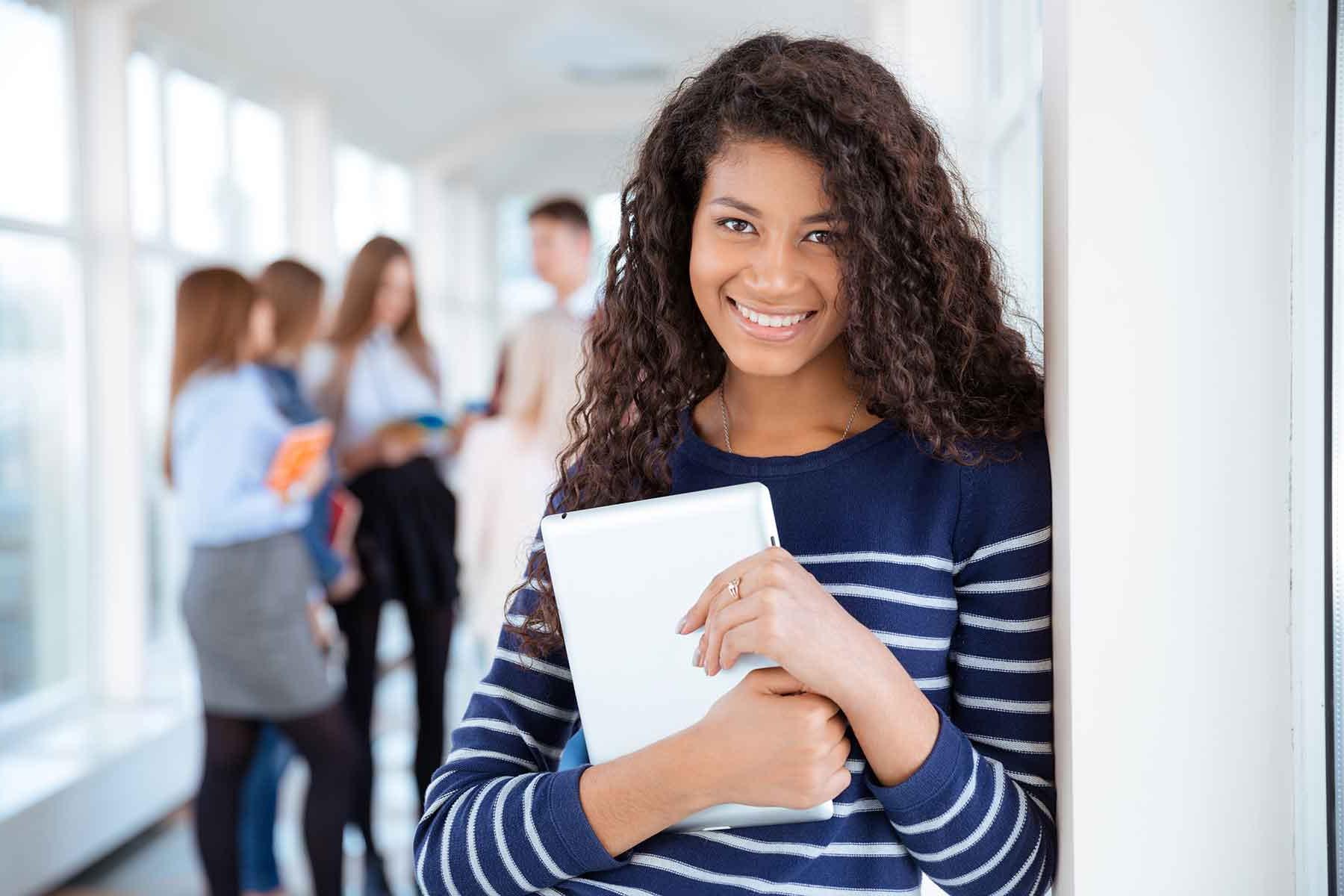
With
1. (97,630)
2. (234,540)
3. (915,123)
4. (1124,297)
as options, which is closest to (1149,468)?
(1124,297)

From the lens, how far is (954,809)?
3.00 feet

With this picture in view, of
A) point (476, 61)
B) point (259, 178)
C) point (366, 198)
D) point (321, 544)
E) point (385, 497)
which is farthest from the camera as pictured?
point (476, 61)

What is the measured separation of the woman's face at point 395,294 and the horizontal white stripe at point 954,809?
2.78 m

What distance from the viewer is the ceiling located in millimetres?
5273

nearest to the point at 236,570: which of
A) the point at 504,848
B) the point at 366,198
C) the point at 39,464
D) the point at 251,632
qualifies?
the point at 251,632

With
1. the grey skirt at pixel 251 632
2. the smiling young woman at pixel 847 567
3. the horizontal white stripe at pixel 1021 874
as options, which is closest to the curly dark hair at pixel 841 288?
the smiling young woman at pixel 847 567

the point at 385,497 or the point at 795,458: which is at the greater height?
the point at 795,458

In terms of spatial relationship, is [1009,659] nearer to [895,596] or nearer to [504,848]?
[895,596]

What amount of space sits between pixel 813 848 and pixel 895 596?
23 centimetres

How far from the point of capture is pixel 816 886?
998 millimetres

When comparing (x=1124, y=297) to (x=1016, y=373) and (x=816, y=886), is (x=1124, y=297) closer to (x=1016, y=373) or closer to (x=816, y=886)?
(x=1016, y=373)

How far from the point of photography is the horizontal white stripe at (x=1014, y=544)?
3.26 ft

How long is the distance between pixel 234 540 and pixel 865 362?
6.65ft

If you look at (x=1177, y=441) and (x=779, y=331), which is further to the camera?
(x=779, y=331)
